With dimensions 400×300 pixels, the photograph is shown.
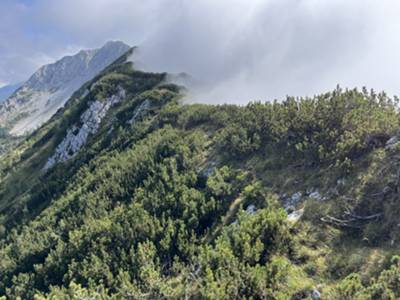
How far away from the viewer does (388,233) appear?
29.0 m

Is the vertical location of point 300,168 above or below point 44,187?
above

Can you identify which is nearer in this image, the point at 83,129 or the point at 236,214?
the point at 236,214

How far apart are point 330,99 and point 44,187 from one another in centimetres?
8062

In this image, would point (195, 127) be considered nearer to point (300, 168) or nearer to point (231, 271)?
point (300, 168)

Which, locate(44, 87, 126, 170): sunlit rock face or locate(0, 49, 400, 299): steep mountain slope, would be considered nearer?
locate(0, 49, 400, 299): steep mountain slope

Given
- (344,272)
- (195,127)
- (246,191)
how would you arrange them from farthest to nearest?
(195,127), (246,191), (344,272)

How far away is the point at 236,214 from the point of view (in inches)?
1623

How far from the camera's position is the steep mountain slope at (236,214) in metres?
27.8

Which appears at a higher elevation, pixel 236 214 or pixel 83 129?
pixel 83 129

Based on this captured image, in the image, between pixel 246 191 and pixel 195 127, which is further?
pixel 195 127

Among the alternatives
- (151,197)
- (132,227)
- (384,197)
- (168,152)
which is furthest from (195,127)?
(384,197)

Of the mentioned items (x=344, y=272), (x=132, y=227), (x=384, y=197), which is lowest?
(x=132, y=227)

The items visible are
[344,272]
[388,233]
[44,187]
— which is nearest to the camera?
[344,272]

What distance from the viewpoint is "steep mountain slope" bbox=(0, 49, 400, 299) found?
91.2ft
